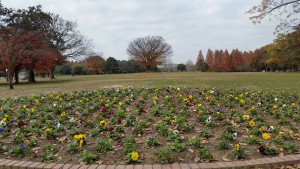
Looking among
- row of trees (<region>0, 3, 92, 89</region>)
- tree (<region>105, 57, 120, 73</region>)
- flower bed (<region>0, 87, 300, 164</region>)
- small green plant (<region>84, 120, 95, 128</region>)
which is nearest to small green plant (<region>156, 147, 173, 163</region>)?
flower bed (<region>0, 87, 300, 164</region>)

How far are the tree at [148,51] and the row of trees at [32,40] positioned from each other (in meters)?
27.7

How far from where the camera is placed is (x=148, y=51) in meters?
63.8

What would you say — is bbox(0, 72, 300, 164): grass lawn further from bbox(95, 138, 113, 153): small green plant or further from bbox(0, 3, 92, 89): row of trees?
bbox(0, 3, 92, 89): row of trees

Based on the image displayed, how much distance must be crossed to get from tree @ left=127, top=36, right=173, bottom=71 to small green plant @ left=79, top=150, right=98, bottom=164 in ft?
196

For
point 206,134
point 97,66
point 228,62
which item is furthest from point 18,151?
point 228,62

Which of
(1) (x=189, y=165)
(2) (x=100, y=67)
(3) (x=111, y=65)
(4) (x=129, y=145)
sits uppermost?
(3) (x=111, y=65)

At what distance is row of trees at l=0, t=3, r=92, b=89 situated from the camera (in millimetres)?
20952

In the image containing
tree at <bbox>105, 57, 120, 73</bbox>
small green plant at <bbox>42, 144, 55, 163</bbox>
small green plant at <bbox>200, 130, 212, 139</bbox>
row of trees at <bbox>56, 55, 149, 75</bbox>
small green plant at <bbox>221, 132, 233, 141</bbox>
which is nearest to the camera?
small green plant at <bbox>42, 144, 55, 163</bbox>

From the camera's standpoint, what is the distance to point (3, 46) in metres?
19.4

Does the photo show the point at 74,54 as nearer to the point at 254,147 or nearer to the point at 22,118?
the point at 22,118

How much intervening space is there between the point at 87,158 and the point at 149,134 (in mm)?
1131

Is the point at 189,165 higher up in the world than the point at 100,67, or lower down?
lower down

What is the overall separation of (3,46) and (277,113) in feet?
66.6

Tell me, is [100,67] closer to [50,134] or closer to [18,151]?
[50,134]
